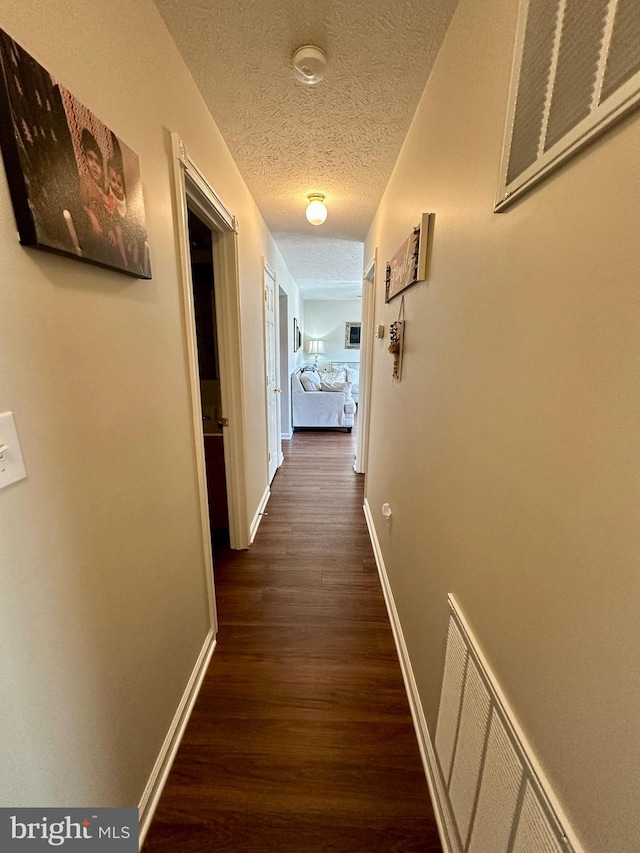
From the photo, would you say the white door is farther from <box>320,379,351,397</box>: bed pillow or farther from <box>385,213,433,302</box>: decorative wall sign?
<box>320,379,351,397</box>: bed pillow

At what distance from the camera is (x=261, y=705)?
4.40 feet

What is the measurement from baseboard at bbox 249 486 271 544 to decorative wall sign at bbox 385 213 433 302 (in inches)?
75.9

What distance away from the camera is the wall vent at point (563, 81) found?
43cm

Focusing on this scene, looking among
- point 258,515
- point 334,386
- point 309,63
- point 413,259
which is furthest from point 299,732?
point 334,386

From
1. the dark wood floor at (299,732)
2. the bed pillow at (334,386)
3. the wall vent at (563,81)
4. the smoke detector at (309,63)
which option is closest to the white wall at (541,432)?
the wall vent at (563,81)

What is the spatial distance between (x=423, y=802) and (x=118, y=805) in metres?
0.94

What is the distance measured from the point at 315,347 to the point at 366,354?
17.0ft

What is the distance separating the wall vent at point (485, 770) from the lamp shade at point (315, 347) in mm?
7667

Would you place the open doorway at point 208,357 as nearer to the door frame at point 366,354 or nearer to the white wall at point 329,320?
the door frame at point 366,354

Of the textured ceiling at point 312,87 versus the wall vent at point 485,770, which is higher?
the textured ceiling at point 312,87

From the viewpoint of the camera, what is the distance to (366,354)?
3188 millimetres

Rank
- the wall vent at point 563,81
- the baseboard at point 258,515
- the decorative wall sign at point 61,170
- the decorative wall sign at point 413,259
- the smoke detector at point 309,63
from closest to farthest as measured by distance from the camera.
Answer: the wall vent at point 563,81, the decorative wall sign at point 61,170, the smoke detector at point 309,63, the decorative wall sign at point 413,259, the baseboard at point 258,515

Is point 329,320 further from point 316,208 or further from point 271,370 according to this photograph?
point 316,208

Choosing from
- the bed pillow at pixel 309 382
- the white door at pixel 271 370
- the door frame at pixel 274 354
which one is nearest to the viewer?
the door frame at pixel 274 354
